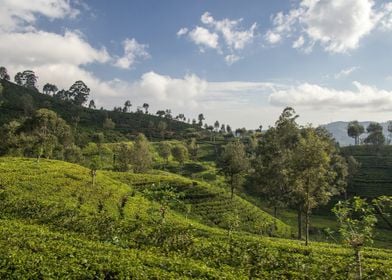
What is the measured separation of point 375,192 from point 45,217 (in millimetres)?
119111

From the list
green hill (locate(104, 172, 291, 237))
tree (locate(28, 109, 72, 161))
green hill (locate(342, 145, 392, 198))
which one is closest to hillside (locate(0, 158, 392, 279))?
green hill (locate(104, 172, 291, 237))

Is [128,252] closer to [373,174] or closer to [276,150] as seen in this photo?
[276,150]

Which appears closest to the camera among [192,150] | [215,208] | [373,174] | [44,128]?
[215,208]

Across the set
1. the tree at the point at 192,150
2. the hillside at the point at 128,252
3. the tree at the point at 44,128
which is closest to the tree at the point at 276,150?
the hillside at the point at 128,252

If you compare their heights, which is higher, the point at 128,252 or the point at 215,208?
the point at 128,252

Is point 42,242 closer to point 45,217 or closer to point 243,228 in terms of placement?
point 45,217

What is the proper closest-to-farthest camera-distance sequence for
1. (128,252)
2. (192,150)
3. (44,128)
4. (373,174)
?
(128,252) → (44,128) → (373,174) → (192,150)

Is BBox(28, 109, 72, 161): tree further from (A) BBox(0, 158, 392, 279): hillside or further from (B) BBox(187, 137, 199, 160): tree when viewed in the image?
(B) BBox(187, 137, 199, 160): tree

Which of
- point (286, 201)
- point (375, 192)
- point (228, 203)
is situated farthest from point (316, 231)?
point (375, 192)

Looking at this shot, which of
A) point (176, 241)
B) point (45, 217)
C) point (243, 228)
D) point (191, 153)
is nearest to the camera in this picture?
point (176, 241)

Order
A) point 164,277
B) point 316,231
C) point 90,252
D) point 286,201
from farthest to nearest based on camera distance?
point 316,231 → point 286,201 → point 90,252 → point 164,277

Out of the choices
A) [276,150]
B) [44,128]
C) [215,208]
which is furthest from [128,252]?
[44,128]

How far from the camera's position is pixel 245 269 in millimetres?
29703

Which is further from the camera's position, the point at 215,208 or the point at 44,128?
the point at 44,128
